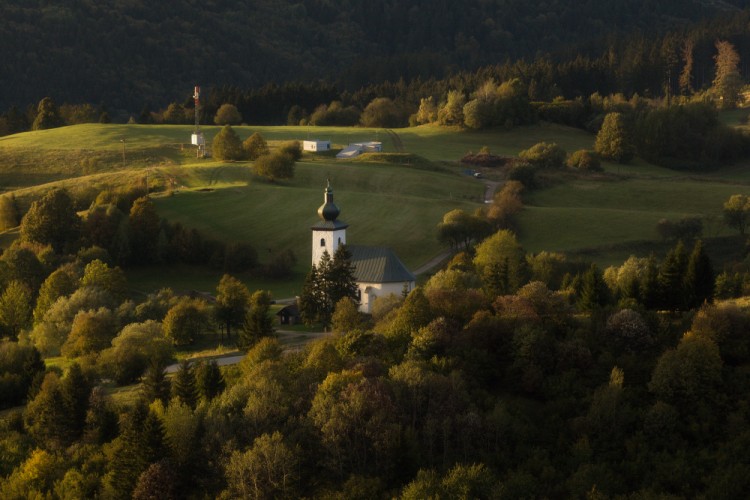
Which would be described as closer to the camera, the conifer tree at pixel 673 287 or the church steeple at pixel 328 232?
the conifer tree at pixel 673 287

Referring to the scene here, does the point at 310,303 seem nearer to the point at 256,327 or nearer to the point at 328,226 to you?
the point at 256,327

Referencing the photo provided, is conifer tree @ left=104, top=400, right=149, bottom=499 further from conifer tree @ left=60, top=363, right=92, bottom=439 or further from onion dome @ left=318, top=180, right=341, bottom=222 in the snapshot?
onion dome @ left=318, top=180, right=341, bottom=222

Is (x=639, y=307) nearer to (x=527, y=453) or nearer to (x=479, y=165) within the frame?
(x=527, y=453)

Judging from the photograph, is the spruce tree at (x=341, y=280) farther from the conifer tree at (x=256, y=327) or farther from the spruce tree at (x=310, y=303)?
the conifer tree at (x=256, y=327)

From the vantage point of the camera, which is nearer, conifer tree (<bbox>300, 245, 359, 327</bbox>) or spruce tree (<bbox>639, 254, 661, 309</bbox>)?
spruce tree (<bbox>639, 254, 661, 309</bbox>)

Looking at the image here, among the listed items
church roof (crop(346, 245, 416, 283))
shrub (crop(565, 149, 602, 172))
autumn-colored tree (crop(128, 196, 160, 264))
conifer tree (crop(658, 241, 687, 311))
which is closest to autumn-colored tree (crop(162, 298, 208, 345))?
church roof (crop(346, 245, 416, 283))

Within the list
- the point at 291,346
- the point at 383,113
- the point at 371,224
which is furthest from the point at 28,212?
the point at 383,113

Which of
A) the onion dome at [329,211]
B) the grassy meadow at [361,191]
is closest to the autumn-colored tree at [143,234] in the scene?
the grassy meadow at [361,191]
